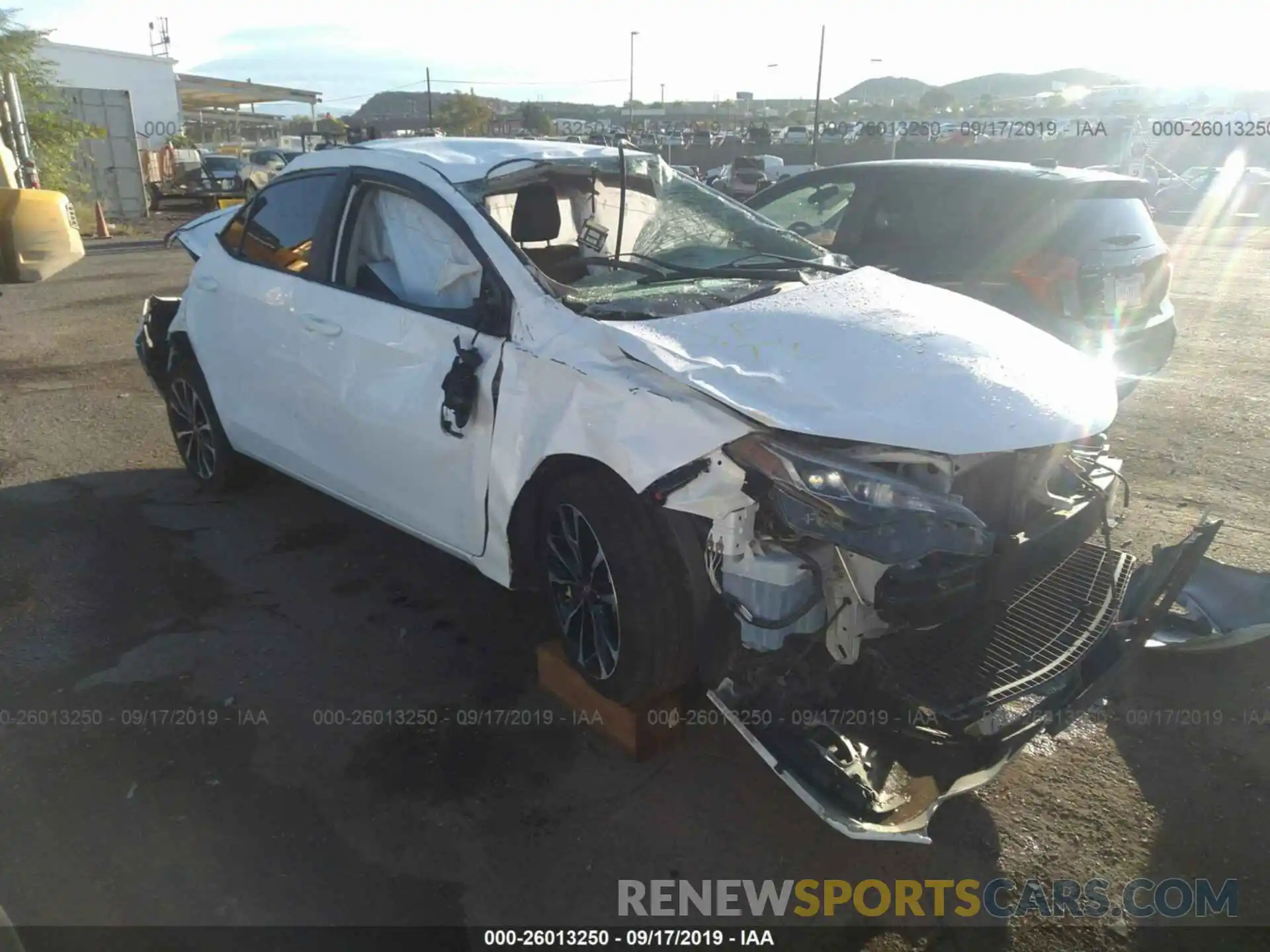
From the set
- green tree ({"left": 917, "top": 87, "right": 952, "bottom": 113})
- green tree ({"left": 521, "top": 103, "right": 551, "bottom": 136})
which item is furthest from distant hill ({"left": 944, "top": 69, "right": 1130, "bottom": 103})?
green tree ({"left": 521, "top": 103, "right": 551, "bottom": 136})

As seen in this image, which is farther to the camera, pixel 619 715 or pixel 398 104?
pixel 398 104

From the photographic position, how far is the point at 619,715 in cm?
308

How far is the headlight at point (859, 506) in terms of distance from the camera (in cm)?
242

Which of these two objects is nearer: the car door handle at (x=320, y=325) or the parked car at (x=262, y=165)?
the car door handle at (x=320, y=325)

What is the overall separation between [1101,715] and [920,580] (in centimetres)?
141

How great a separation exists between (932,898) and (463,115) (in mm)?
46899

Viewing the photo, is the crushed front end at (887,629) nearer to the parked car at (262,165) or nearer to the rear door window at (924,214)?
the rear door window at (924,214)

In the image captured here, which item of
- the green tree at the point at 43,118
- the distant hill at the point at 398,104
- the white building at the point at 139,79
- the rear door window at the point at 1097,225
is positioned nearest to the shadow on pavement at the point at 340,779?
the rear door window at the point at 1097,225

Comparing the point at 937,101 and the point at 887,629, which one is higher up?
Result: the point at 937,101

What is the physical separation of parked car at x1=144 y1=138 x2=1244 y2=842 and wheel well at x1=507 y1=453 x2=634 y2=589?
1cm

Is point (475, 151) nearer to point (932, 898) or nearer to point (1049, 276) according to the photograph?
point (932, 898)

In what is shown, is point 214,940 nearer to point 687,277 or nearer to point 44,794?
point 44,794

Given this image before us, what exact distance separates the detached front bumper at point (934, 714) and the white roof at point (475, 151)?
7.41 ft

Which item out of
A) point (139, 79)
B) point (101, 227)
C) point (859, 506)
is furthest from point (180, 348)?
point (139, 79)
